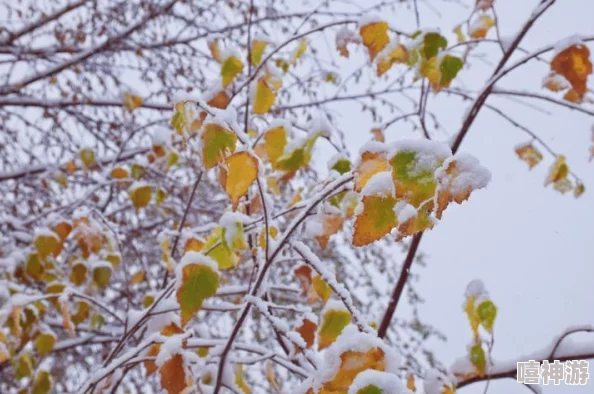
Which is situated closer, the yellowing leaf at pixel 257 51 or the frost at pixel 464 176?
the frost at pixel 464 176

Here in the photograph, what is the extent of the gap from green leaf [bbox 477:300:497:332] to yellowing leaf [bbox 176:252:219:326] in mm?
473

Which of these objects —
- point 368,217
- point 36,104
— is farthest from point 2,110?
point 368,217

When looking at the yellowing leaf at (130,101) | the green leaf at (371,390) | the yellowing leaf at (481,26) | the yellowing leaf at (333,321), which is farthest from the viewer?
the yellowing leaf at (130,101)

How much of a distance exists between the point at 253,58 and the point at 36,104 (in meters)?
1.99

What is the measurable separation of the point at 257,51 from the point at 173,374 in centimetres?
83

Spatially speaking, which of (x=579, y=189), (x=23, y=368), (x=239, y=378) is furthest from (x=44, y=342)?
(x=579, y=189)

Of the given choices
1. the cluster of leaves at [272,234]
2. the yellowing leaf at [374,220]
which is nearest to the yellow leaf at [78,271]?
the cluster of leaves at [272,234]

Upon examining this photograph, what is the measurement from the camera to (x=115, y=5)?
3.32 metres

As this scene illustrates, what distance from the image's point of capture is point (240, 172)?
82cm

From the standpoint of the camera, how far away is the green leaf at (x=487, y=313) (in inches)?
41.1

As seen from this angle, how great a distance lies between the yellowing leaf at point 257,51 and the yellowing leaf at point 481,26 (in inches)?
21.8

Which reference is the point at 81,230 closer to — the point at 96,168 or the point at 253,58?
the point at 253,58

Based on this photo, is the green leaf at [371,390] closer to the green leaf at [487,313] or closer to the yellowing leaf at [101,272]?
the green leaf at [487,313]

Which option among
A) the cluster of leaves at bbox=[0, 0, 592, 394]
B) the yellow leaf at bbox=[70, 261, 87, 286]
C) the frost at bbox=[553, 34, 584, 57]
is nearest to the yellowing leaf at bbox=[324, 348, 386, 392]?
the cluster of leaves at bbox=[0, 0, 592, 394]
